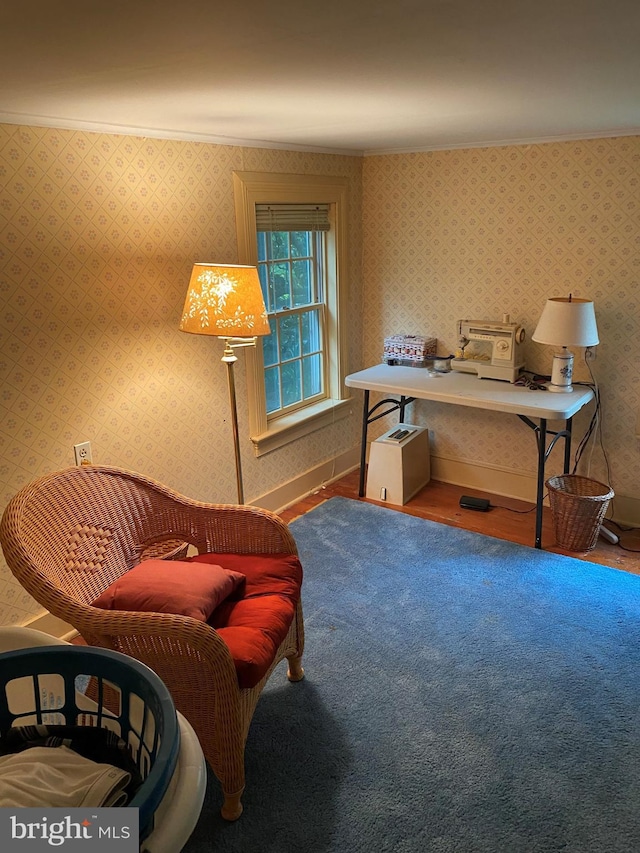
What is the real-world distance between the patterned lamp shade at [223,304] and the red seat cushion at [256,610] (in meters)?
0.88

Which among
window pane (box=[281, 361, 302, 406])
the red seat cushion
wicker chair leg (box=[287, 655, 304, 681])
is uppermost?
window pane (box=[281, 361, 302, 406])

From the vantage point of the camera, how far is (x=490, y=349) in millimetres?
3699

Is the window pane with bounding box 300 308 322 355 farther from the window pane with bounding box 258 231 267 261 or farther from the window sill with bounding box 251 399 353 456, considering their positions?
the window pane with bounding box 258 231 267 261

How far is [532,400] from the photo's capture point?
316 centimetres

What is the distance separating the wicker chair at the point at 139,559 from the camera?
1690 millimetres

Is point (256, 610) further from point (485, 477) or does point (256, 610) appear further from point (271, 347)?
point (485, 477)

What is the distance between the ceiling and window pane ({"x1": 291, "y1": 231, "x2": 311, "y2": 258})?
107cm

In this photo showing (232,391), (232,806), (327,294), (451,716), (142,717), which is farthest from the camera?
(327,294)

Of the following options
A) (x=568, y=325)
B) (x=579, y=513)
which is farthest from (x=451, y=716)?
(x=568, y=325)

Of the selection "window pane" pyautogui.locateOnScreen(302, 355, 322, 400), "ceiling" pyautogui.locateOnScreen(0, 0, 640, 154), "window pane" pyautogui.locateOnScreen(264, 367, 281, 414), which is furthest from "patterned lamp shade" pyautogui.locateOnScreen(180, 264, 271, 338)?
"window pane" pyautogui.locateOnScreen(302, 355, 322, 400)

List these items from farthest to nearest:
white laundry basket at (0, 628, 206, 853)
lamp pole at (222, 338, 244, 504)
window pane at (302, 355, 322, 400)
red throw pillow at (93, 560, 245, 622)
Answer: window pane at (302, 355, 322, 400), lamp pole at (222, 338, 244, 504), red throw pillow at (93, 560, 245, 622), white laundry basket at (0, 628, 206, 853)

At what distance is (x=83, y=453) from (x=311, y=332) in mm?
1740

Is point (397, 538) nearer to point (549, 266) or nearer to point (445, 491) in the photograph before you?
point (445, 491)

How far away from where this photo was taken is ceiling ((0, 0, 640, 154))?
103cm
